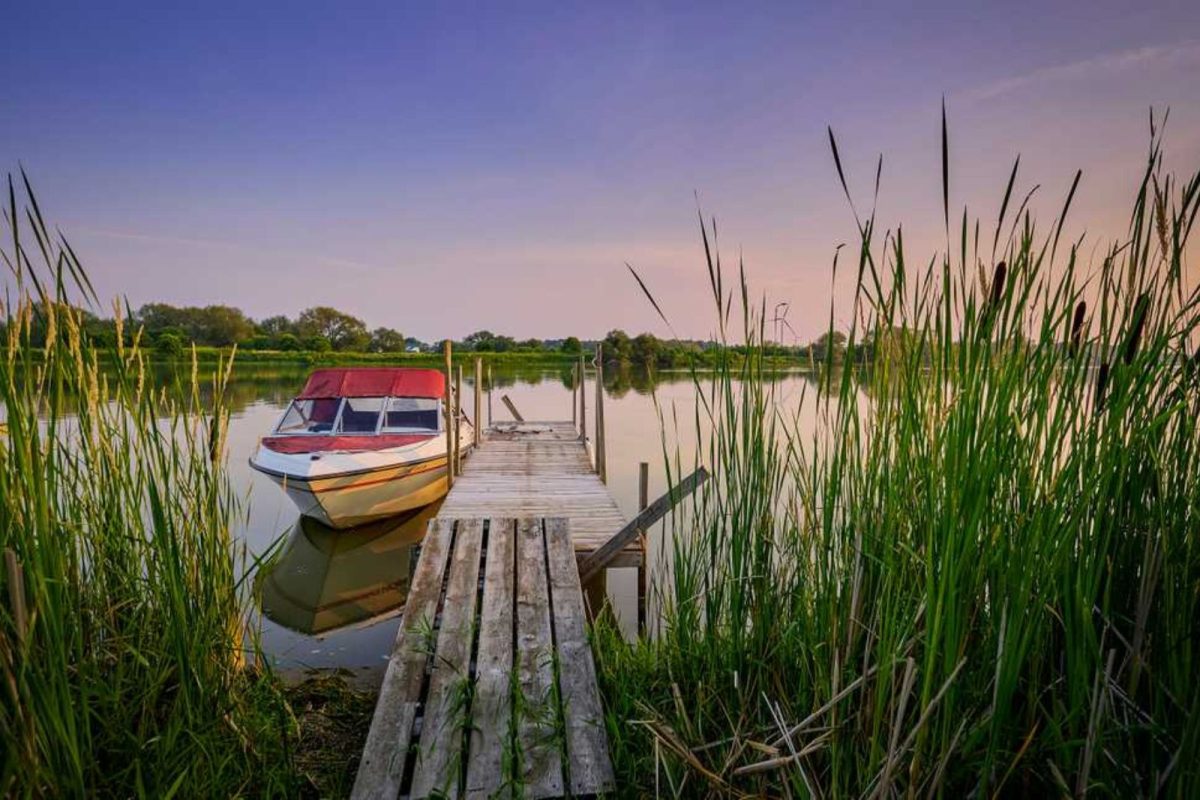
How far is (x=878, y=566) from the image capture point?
1537mm

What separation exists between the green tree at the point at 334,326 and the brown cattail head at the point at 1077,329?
74.5 m

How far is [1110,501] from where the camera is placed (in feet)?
4.01

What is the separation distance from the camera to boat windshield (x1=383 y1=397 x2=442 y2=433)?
948 centimetres

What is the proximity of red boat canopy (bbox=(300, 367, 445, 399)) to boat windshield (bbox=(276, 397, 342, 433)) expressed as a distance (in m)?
0.13

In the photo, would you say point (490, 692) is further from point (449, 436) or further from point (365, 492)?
point (449, 436)

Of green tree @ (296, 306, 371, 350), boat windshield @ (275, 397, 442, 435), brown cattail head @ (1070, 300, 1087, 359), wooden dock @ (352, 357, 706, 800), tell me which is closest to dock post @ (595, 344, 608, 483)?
boat windshield @ (275, 397, 442, 435)

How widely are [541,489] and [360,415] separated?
3.79 metres

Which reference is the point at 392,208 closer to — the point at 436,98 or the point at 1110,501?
the point at 436,98

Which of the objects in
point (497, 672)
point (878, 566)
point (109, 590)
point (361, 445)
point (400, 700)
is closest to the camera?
point (878, 566)

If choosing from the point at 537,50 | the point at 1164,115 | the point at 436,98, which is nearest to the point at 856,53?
the point at 1164,115

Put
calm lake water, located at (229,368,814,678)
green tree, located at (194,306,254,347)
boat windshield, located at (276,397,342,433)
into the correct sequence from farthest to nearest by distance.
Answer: green tree, located at (194,306,254,347), boat windshield, located at (276,397,342,433), calm lake water, located at (229,368,814,678)

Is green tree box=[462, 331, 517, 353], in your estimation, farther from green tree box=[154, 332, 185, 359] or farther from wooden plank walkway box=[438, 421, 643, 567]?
green tree box=[154, 332, 185, 359]

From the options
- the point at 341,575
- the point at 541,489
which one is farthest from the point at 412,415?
the point at 541,489

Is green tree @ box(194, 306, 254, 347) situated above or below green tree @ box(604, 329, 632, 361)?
above
